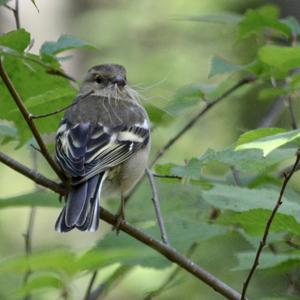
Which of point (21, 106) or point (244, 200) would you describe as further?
point (244, 200)

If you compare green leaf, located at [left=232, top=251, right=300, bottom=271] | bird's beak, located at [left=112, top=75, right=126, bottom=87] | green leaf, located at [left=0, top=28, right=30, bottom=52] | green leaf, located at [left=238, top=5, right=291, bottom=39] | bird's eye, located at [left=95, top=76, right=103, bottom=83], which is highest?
bird's eye, located at [left=95, top=76, right=103, bottom=83]

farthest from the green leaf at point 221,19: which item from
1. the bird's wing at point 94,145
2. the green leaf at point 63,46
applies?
the green leaf at point 63,46

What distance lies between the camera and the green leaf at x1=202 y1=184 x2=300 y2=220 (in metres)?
2.80

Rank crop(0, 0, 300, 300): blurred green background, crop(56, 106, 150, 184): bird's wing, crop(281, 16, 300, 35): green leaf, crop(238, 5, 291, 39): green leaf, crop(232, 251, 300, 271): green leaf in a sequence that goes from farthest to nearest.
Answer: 1. crop(0, 0, 300, 300): blurred green background
2. crop(281, 16, 300, 35): green leaf
3. crop(238, 5, 291, 39): green leaf
4. crop(56, 106, 150, 184): bird's wing
5. crop(232, 251, 300, 271): green leaf

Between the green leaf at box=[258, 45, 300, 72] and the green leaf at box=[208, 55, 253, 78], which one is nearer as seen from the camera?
the green leaf at box=[258, 45, 300, 72]

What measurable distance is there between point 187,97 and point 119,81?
728 mm

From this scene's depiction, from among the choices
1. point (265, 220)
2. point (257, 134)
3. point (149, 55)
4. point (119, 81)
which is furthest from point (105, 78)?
point (149, 55)

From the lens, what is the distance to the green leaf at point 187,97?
3.55 meters

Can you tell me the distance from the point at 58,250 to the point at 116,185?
85.3 inches

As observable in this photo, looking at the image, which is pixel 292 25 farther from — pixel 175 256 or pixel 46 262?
pixel 46 262

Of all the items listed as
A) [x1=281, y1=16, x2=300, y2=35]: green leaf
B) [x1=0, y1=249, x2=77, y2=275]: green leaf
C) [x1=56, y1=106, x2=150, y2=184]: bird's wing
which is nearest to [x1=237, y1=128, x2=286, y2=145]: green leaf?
[x1=0, y1=249, x2=77, y2=275]: green leaf

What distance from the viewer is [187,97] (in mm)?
3676

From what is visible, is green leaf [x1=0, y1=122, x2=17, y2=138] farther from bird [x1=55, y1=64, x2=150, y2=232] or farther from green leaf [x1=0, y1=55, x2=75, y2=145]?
bird [x1=55, y1=64, x2=150, y2=232]

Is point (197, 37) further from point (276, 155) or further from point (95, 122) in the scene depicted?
point (276, 155)
